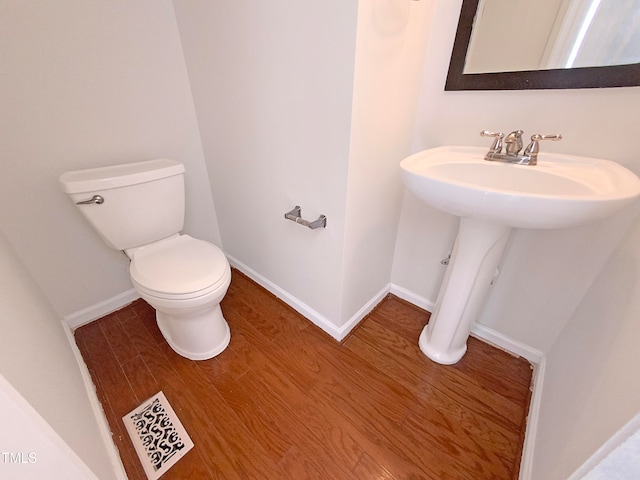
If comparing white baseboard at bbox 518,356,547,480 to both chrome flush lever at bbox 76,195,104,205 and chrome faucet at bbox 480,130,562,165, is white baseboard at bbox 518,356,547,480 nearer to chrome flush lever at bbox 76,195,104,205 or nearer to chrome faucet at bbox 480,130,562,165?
chrome faucet at bbox 480,130,562,165

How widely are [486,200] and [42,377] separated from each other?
113cm

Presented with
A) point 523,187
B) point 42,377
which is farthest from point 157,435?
point 523,187

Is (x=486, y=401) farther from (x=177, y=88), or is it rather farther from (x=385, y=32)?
(x=177, y=88)

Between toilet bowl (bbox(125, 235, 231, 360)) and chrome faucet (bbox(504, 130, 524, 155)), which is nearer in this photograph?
chrome faucet (bbox(504, 130, 524, 155))

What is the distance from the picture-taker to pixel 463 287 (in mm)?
989

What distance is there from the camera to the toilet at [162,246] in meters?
0.97

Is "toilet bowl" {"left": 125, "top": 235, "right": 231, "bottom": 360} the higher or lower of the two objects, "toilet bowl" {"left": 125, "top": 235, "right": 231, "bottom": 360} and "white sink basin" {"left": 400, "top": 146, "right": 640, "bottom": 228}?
the lower

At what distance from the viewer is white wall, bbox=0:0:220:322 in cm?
95

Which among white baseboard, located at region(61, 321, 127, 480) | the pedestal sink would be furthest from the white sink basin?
white baseboard, located at region(61, 321, 127, 480)

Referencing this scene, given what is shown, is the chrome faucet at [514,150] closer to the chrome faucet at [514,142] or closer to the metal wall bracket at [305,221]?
the chrome faucet at [514,142]

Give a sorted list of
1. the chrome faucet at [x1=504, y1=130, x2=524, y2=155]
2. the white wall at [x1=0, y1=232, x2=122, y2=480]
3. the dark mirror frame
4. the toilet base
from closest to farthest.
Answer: the white wall at [x1=0, y1=232, x2=122, y2=480], the dark mirror frame, the chrome faucet at [x1=504, y1=130, x2=524, y2=155], the toilet base

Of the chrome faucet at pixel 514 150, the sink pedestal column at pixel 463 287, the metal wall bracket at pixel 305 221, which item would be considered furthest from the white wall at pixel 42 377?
the chrome faucet at pixel 514 150

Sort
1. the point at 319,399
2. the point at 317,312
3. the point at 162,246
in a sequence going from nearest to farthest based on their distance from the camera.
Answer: the point at 319,399 → the point at 162,246 → the point at 317,312

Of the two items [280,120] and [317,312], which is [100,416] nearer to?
[317,312]
